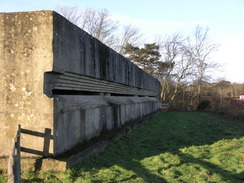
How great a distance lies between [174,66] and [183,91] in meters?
3.46

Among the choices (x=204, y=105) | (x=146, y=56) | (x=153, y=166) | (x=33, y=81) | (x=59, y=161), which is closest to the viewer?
(x=59, y=161)

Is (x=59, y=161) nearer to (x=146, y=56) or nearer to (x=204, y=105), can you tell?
(x=204, y=105)

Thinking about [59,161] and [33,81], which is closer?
[59,161]

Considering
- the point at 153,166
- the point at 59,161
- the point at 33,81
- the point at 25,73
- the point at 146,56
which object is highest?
the point at 146,56

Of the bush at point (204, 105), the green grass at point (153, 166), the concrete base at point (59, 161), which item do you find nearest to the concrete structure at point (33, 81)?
the concrete base at point (59, 161)

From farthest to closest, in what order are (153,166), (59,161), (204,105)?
(204,105)
(153,166)
(59,161)

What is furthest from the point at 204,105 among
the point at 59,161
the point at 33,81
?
the point at 33,81

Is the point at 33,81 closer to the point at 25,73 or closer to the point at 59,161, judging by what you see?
the point at 25,73

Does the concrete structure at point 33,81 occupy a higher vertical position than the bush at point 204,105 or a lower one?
higher

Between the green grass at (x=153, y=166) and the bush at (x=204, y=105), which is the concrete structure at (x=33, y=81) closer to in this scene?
the green grass at (x=153, y=166)

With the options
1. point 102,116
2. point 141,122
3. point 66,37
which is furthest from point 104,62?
point 141,122

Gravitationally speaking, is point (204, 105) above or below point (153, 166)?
above

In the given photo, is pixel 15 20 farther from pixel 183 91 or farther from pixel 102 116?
pixel 183 91

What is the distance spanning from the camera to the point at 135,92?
36.1 ft
